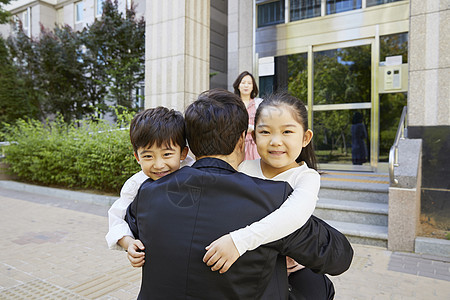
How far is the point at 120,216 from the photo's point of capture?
156 centimetres

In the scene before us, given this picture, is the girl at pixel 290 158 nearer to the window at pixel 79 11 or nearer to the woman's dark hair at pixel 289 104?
the woman's dark hair at pixel 289 104

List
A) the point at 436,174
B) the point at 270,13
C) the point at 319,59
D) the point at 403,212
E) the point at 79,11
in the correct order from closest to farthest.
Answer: the point at 403,212, the point at 436,174, the point at 319,59, the point at 270,13, the point at 79,11

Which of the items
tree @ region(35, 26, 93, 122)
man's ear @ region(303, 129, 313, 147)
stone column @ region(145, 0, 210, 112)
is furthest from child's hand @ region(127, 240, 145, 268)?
tree @ region(35, 26, 93, 122)

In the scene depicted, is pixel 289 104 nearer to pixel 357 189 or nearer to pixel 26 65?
pixel 357 189

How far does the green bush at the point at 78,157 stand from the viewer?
7.22m

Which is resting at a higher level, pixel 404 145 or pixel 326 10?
pixel 326 10

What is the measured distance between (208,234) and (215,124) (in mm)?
364

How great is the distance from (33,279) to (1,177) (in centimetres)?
849

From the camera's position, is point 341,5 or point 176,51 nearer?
point 176,51

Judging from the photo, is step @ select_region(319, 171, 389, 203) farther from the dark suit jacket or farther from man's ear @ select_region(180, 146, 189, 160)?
the dark suit jacket

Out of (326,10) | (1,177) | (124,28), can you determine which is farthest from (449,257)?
(124,28)

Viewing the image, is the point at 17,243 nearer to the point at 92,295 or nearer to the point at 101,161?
the point at 92,295

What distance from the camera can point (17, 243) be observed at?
4.69 m

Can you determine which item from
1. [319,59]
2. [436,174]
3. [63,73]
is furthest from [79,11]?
[436,174]
